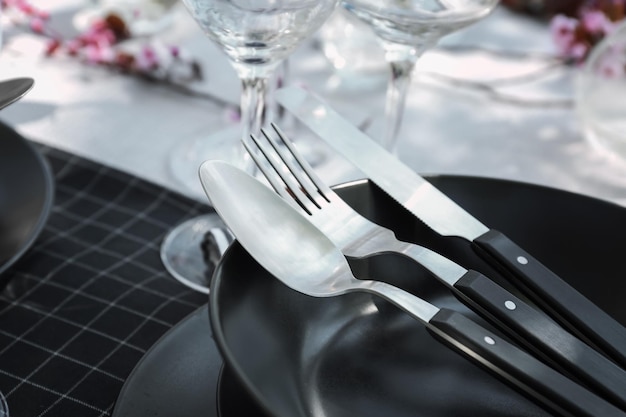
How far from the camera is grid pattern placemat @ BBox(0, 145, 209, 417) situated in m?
0.39

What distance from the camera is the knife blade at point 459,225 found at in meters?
0.32

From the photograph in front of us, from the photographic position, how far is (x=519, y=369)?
0.93ft

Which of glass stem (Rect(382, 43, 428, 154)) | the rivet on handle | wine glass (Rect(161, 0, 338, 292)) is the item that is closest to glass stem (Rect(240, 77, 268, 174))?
wine glass (Rect(161, 0, 338, 292))

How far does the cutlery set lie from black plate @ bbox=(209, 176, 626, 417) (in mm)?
12

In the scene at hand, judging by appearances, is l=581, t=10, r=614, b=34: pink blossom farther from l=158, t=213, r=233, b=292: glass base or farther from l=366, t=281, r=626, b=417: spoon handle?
l=366, t=281, r=626, b=417: spoon handle

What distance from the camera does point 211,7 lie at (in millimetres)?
438

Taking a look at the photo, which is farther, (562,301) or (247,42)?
(247,42)

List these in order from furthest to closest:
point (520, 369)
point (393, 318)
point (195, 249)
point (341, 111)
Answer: point (341, 111) → point (195, 249) → point (393, 318) → point (520, 369)

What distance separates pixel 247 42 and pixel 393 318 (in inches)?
7.1

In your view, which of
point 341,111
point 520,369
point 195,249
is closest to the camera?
point 520,369

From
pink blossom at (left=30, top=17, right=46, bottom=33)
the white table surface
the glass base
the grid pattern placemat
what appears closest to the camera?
the grid pattern placemat

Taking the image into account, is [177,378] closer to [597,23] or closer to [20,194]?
[20,194]

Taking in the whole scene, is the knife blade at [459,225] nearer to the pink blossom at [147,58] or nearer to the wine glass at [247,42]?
the wine glass at [247,42]

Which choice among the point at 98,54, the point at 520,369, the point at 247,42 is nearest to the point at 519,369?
the point at 520,369
